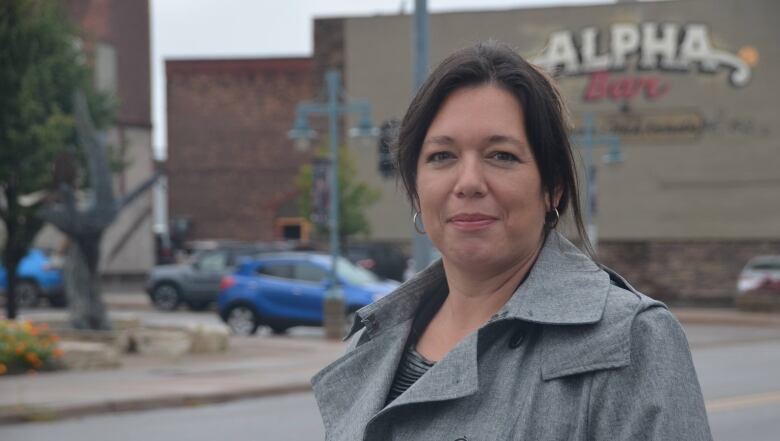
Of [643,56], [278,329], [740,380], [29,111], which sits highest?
[643,56]

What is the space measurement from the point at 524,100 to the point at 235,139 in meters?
53.5

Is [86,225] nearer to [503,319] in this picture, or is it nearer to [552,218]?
[552,218]

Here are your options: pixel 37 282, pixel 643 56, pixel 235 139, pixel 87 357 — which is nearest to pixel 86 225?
pixel 87 357

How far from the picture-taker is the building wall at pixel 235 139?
55.1 meters

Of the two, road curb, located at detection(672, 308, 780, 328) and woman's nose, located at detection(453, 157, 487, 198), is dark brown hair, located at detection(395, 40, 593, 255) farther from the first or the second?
road curb, located at detection(672, 308, 780, 328)

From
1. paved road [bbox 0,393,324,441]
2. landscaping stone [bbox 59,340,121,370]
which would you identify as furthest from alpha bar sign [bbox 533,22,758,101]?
paved road [bbox 0,393,324,441]

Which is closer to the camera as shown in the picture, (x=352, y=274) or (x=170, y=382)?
(x=170, y=382)

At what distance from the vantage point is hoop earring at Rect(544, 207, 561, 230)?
8.28 ft

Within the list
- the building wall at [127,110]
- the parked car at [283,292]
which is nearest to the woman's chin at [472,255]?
the parked car at [283,292]

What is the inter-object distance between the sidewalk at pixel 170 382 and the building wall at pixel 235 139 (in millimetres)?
32536

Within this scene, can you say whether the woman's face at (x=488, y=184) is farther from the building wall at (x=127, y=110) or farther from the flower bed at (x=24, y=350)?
the building wall at (x=127, y=110)

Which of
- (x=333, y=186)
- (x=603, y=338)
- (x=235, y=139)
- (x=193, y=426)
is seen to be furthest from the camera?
(x=235, y=139)

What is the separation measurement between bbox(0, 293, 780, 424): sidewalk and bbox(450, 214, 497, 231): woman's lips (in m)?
11.4

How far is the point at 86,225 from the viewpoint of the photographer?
67.8 feet
